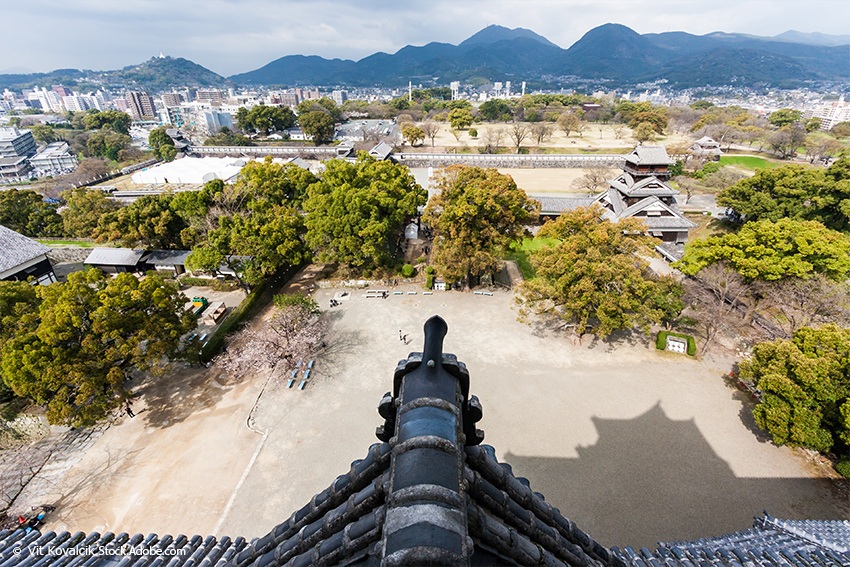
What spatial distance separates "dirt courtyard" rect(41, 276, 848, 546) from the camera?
1236 cm

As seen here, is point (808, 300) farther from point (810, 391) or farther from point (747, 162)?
point (747, 162)

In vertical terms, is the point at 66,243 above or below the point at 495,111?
below

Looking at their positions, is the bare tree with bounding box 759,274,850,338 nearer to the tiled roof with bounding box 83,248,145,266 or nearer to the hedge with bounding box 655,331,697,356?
the hedge with bounding box 655,331,697,356

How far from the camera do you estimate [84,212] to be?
3100 cm

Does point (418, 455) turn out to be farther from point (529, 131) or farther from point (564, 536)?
point (529, 131)

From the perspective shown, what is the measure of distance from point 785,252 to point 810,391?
9.36 m

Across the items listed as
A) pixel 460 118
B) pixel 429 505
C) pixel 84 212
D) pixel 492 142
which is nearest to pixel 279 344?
pixel 429 505

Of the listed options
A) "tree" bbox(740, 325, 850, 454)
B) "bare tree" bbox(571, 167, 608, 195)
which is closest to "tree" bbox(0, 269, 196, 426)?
"tree" bbox(740, 325, 850, 454)

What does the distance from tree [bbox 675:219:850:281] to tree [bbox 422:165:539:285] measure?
34.2ft

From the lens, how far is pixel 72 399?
14.1 m

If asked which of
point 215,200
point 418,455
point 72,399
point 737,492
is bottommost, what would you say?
point 737,492

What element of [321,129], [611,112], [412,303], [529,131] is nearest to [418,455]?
Result: [412,303]

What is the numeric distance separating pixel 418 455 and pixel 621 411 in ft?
52.5

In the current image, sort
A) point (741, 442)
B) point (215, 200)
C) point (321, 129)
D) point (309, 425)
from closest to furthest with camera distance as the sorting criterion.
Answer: point (741, 442), point (309, 425), point (215, 200), point (321, 129)
